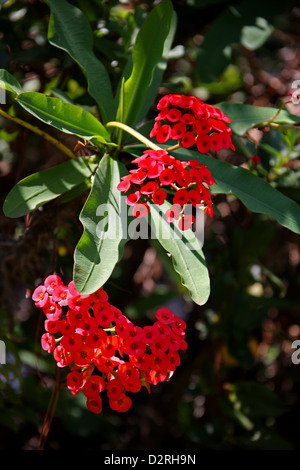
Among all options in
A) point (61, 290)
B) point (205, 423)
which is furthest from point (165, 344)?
point (205, 423)

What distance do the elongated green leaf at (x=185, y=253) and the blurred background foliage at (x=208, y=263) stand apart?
15cm

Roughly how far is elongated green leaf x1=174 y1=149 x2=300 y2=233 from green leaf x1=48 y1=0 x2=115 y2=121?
0.94 ft

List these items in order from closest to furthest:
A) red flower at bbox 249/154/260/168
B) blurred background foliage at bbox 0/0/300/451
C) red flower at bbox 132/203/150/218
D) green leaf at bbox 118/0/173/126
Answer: red flower at bbox 132/203/150/218 < green leaf at bbox 118/0/173/126 < red flower at bbox 249/154/260/168 < blurred background foliage at bbox 0/0/300/451

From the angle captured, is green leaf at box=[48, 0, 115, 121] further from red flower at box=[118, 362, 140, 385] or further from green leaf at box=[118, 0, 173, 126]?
red flower at box=[118, 362, 140, 385]

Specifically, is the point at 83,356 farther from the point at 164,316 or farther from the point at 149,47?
the point at 149,47

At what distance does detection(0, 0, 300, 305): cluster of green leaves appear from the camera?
3.37 ft

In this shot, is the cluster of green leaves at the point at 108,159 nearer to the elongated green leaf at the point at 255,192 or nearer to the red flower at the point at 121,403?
the elongated green leaf at the point at 255,192

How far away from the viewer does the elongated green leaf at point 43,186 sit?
112cm

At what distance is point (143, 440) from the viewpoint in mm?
2307

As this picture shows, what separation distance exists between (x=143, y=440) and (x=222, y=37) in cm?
172

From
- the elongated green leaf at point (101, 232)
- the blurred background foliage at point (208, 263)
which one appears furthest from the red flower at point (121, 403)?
the blurred background foliage at point (208, 263)

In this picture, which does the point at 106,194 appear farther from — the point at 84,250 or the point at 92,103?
the point at 92,103

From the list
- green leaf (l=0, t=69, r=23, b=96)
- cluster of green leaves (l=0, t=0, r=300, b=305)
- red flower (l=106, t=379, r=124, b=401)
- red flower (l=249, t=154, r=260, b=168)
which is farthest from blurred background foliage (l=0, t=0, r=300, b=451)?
red flower (l=106, t=379, r=124, b=401)

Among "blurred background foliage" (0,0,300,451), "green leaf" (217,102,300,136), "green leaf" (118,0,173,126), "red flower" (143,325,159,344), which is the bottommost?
"blurred background foliage" (0,0,300,451)
